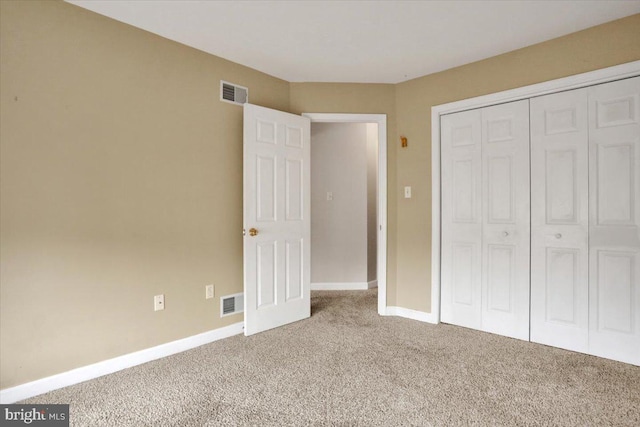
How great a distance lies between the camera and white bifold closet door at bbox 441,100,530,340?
3.01 metres

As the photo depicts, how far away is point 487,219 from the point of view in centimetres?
321

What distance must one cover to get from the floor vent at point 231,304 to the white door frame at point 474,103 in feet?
5.89

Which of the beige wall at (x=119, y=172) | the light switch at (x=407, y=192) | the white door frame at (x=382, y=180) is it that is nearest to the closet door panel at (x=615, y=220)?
the beige wall at (x=119, y=172)

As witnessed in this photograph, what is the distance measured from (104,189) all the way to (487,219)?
3.00 metres

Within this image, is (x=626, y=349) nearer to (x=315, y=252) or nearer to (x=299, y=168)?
(x=299, y=168)

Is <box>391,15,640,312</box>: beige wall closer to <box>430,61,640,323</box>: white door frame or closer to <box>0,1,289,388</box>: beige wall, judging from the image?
<box>430,61,640,323</box>: white door frame

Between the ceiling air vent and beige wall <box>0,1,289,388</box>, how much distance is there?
3.1 inches

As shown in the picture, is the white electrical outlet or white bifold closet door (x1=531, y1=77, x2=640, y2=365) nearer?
white bifold closet door (x1=531, y1=77, x2=640, y2=365)

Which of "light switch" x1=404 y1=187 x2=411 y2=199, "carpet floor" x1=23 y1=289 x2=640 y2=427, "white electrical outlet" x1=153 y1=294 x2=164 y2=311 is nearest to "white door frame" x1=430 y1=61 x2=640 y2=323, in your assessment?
"light switch" x1=404 y1=187 x2=411 y2=199

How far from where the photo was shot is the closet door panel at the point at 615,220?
2.49 m

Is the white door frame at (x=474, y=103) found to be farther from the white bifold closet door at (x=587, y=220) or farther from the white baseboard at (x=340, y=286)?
the white baseboard at (x=340, y=286)

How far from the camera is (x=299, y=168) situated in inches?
140

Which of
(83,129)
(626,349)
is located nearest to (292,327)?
(83,129)

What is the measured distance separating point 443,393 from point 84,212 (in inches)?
96.1
